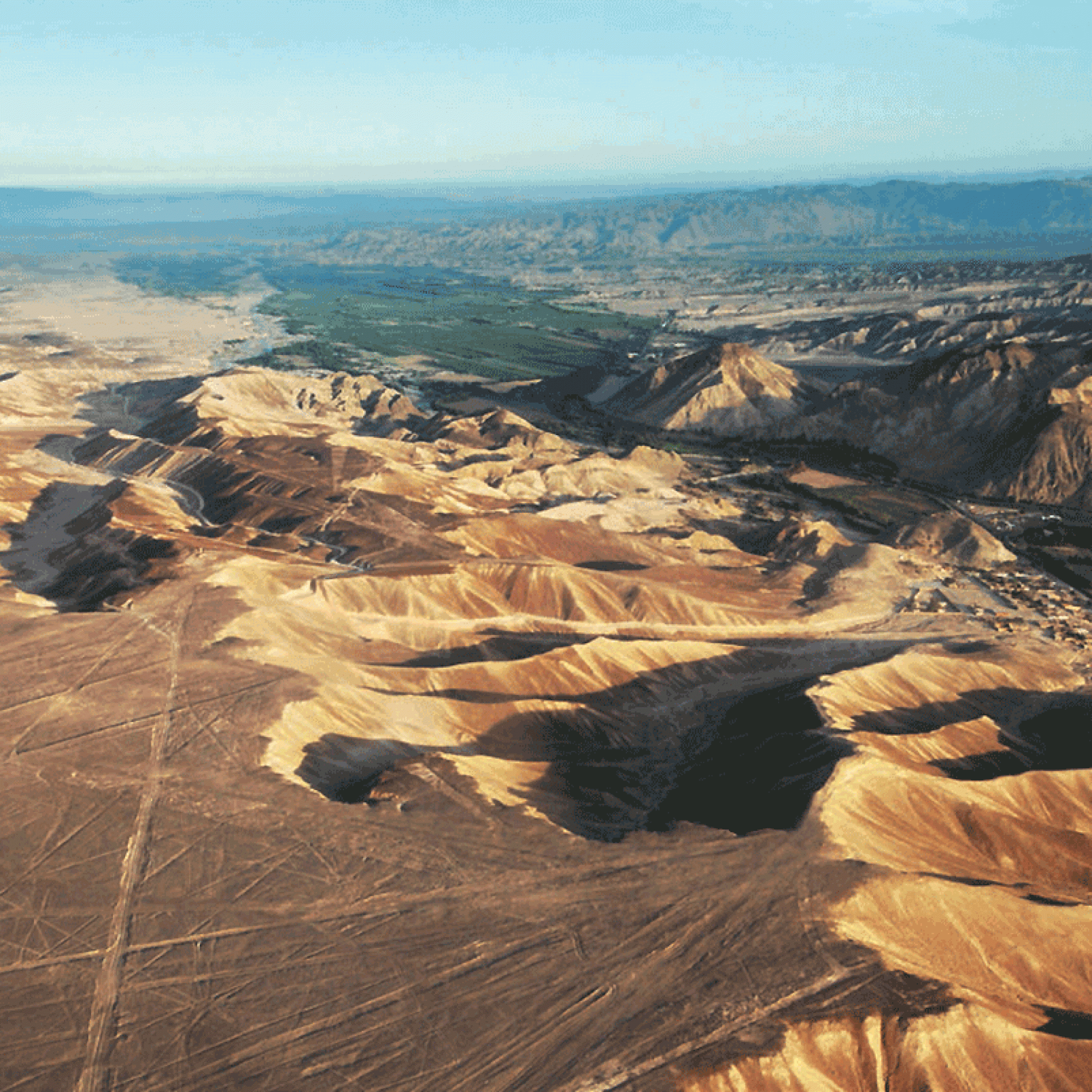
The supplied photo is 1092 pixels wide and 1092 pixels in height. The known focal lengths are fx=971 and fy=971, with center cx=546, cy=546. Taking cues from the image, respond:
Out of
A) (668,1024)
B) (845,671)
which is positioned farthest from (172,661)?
(845,671)

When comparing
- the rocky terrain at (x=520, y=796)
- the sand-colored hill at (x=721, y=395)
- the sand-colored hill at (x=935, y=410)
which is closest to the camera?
the rocky terrain at (x=520, y=796)

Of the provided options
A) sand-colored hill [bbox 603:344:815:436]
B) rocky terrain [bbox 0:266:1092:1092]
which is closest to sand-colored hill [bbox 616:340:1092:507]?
sand-colored hill [bbox 603:344:815:436]

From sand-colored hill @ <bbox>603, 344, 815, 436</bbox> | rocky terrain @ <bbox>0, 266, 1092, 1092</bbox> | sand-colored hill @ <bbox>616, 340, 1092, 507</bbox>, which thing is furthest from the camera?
sand-colored hill @ <bbox>603, 344, 815, 436</bbox>

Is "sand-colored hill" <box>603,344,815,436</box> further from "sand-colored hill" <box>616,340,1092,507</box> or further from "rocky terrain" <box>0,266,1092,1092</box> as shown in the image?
"rocky terrain" <box>0,266,1092,1092</box>

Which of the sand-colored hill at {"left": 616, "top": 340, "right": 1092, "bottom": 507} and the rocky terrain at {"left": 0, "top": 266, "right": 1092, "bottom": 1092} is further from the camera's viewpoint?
the sand-colored hill at {"left": 616, "top": 340, "right": 1092, "bottom": 507}

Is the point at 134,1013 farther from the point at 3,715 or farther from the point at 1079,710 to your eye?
the point at 1079,710

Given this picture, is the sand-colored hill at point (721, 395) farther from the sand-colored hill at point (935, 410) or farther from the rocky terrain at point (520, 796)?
the rocky terrain at point (520, 796)

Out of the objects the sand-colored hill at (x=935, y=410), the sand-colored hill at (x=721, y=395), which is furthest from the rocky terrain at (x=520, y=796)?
the sand-colored hill at (x=721, y=395)

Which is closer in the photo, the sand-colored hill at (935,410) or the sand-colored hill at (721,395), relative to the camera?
the sand-colored hill at (935,410)

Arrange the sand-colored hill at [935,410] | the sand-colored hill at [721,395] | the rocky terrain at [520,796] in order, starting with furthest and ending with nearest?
the sand-colored hill at [721,395], the sand-colored hill at [935,410], the rocky terrain at [520,796]
